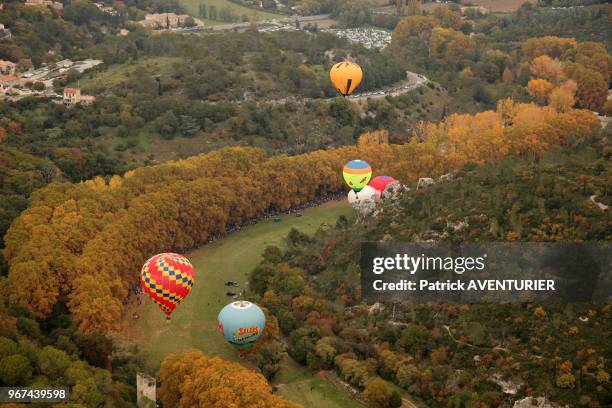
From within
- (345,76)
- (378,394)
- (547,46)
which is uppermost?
(345,76)

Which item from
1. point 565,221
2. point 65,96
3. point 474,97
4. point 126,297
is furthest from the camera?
point 474,97

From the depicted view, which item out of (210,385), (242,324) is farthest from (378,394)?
(242,324)

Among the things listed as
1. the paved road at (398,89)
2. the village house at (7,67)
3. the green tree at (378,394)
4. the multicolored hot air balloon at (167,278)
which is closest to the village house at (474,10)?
the paved road at (398,89)

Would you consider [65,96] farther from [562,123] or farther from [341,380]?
[341,380]

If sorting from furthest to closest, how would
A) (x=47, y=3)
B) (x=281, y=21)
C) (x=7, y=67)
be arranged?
(x=281, y=21) < (x=47, y=3) < (x=7, y=67)

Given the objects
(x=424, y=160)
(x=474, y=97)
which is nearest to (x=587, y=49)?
(x=474, y=97)

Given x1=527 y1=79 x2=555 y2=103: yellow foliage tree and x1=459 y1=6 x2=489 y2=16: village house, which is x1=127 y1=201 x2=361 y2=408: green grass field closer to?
x1=527 y1=79 x2=555 y2=103: yellow foliage tree

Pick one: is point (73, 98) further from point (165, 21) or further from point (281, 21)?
point (281, 21)

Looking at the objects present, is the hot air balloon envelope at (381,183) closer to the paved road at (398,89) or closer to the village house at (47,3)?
the paved road at (398,89)
